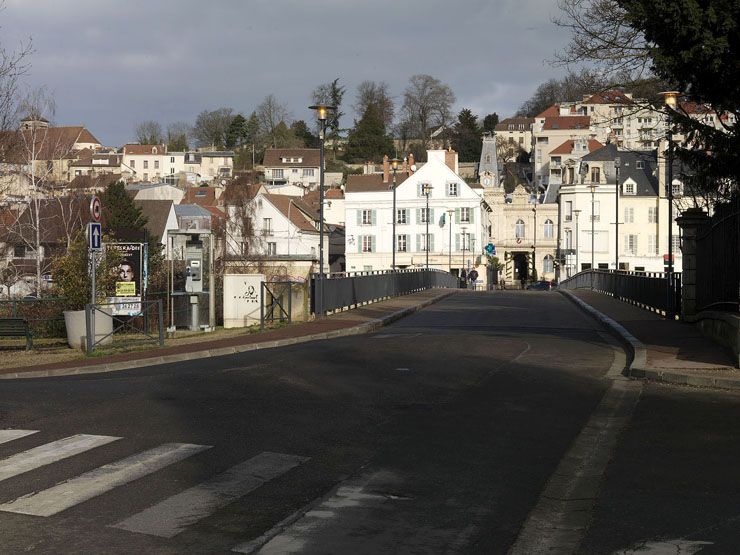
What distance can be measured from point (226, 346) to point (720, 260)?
34.6 feet

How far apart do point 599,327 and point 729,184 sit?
7.11 meters

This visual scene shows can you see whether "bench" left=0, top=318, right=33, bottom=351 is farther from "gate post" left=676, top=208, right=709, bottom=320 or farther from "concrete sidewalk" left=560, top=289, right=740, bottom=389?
"gate post" left=676, top=208, right=709, bottom=320

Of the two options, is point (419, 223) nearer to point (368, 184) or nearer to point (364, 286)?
point (368, 184)

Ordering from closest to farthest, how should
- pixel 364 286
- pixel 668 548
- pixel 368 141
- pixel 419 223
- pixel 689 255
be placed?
pixel 668 548
pixel 689 255
pixel 364 286
pixel 419 223
pixel 368 141

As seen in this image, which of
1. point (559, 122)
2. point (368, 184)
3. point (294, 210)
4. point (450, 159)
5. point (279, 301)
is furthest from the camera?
point (559, 122)

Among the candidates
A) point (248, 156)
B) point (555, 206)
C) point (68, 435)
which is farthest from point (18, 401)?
point (248, 156)

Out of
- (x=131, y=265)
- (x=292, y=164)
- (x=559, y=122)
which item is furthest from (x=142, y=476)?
(x=559, y=122)

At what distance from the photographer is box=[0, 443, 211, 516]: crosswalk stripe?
292 inches

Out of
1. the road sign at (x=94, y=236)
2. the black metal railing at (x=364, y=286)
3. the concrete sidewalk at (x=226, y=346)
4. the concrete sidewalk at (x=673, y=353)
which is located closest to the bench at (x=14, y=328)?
the road sign at (x=94, y=236)

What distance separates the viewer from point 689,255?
25.2 m

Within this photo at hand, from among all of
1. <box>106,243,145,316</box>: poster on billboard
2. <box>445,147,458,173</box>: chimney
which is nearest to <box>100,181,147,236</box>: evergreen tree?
<box>106,243,145,316</box>: poster on billboard

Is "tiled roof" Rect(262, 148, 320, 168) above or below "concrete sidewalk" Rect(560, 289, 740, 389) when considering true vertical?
above

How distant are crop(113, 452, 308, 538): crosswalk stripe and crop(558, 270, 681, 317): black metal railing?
68.8 ft

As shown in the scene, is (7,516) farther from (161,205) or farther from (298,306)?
(161,205)
